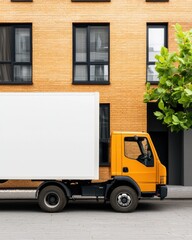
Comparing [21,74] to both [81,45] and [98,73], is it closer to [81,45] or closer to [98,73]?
[81,45]

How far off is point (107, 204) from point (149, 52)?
804cm

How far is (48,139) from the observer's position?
13.2 meters

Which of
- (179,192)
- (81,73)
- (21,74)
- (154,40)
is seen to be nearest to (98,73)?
(81,73)

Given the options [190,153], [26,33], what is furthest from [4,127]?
→ [190,153]

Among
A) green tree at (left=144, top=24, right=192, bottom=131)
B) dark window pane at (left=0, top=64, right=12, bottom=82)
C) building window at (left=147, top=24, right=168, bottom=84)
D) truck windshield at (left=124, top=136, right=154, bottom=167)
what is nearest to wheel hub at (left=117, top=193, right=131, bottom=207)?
truck windshield at (left=124, top=136, right=154, bottom=167)

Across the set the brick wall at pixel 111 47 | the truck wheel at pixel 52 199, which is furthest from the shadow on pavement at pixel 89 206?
the brick wall at pixel 111 47

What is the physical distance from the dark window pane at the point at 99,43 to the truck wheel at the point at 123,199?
8542 millimetres

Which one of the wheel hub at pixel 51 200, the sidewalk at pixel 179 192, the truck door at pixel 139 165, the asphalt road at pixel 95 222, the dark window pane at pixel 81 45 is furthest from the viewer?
the dark window pane at pixel 81 45

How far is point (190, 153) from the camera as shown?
21188 mm

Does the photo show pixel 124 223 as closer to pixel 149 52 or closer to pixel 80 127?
pixel 80 127

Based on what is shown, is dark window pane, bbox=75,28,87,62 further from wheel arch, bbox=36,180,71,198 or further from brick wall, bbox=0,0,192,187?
wheel arch, bbox=36,180,71,198

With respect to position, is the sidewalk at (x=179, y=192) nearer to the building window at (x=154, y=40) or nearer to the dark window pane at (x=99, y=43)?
the building window at (x=154, y=40)

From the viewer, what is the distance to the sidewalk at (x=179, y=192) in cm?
1720

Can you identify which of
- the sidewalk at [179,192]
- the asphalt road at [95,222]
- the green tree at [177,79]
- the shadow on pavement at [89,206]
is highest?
the green tree at [177,79]
